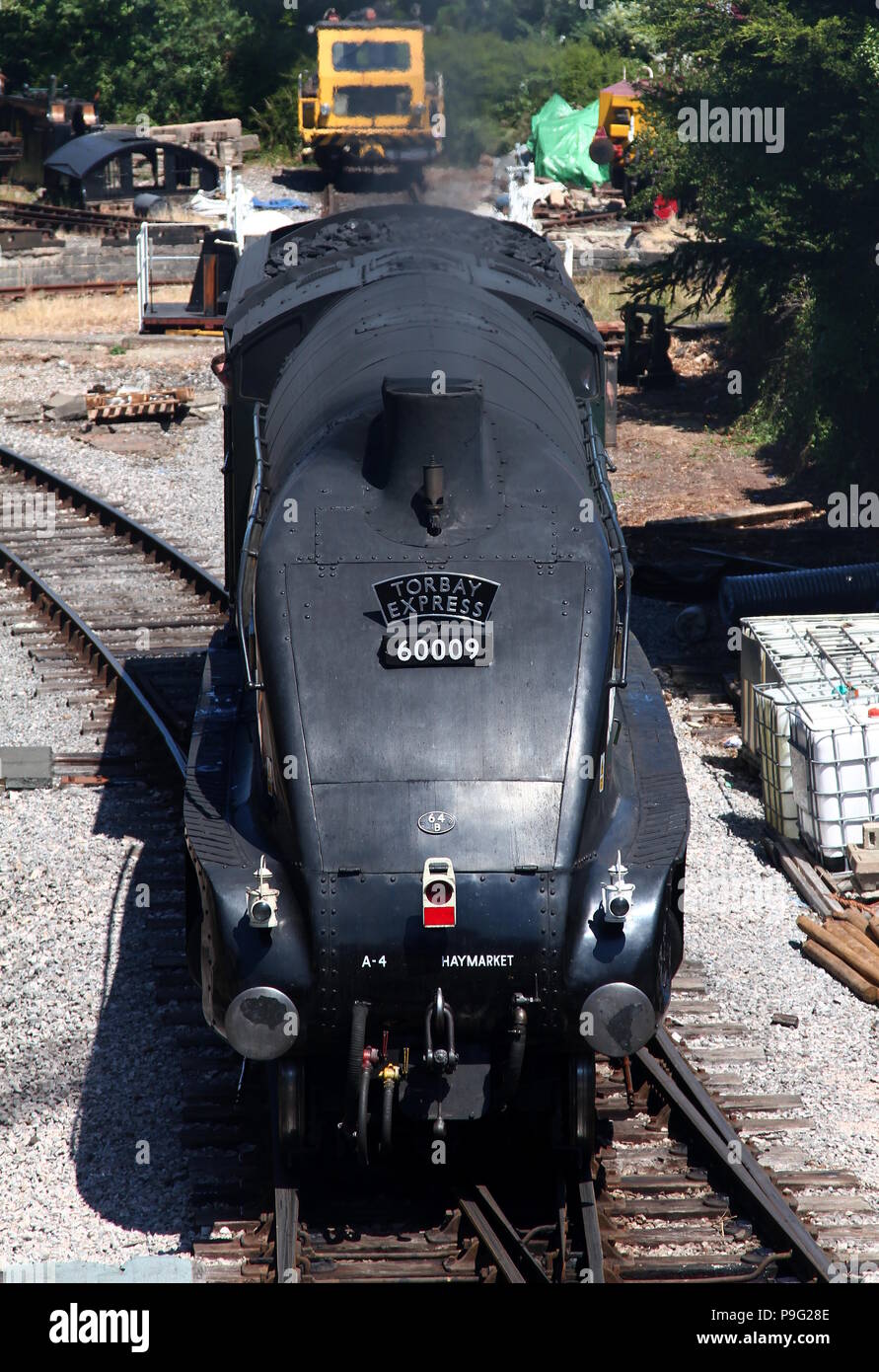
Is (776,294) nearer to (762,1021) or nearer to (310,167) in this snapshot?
(762,1021)

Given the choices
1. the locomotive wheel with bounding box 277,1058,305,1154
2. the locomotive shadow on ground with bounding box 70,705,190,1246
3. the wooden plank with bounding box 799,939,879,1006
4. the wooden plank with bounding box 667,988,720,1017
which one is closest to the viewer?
the locomotive wheel with bounding box 277,1058,305,1154

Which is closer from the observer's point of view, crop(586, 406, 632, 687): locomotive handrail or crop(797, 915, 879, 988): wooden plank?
crop(586, 406, 632, 687): locomotive handrail

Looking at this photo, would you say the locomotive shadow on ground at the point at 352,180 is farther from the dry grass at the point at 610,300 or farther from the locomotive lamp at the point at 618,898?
the locomotive lamp at the point at 618,898

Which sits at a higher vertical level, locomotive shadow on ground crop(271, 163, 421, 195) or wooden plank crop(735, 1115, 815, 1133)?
locomotive shadow on ground crop(271, 163, 421, 195)

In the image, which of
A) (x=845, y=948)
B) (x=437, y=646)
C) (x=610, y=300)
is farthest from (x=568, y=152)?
(x=437, y=646)

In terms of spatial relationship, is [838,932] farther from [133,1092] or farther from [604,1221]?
[133,1092]

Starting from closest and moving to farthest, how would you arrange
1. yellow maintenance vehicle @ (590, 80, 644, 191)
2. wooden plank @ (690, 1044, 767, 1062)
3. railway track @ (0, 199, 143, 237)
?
wooden plank @ (690, 1044, 767, 1062) < railway track @ (0, 199, 143, 237) < yellow maintenance vehicle @ (590, 80, 644, 191)

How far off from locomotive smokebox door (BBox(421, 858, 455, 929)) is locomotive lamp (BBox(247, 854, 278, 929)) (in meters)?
0.75

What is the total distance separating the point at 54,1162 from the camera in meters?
9.30

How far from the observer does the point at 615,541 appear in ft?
28.5

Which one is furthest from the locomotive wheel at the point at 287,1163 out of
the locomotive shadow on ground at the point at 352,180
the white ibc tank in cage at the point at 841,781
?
the locomotive shadow on ground at the point at 352,180

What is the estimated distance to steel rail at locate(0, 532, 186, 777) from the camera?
47.7 feet

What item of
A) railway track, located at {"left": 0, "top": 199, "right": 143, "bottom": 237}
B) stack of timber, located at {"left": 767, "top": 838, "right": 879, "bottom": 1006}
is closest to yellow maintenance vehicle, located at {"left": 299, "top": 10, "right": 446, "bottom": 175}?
railway track, located at {"left": 0, "top": 199, "right": 143, "bottom": 237}

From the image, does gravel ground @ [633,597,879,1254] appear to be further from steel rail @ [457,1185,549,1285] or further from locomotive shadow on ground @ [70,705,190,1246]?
locomotive shadow on ground @ [70,705,190,1246]
